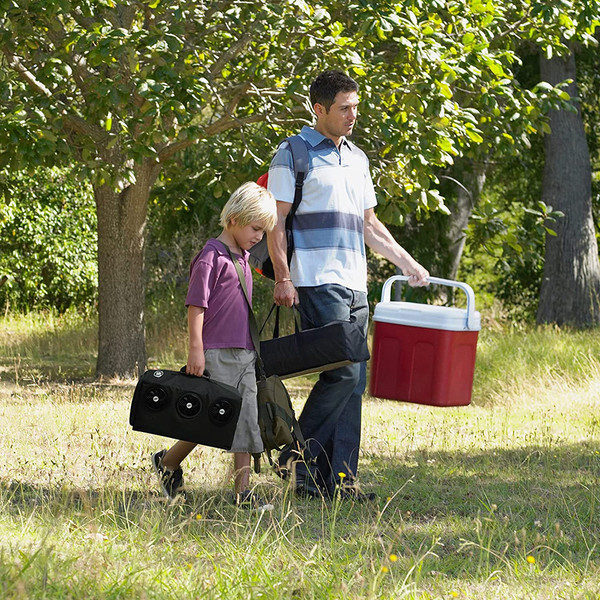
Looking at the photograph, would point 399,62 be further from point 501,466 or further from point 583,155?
point 583,155

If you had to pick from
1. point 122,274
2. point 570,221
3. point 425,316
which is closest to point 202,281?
point 425,316

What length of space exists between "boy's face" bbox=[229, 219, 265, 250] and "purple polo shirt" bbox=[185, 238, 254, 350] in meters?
0.08

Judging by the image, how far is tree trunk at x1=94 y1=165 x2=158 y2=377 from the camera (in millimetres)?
10117

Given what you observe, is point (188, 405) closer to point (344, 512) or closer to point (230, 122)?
point (344, 512)

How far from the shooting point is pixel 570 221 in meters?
13.6

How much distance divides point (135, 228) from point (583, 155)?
21.4ft

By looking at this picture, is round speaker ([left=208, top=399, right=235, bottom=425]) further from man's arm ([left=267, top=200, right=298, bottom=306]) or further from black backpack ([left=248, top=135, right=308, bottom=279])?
black backpack ([left=248, top=135, right=308, bottom=279])

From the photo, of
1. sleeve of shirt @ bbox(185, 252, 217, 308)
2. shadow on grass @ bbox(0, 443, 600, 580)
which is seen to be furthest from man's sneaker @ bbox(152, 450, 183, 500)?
sleeve of shirt @ bbox(185, 252, 217, 308)

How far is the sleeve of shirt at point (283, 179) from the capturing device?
4.87m

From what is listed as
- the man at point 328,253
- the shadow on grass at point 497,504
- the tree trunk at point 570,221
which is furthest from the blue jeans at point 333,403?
the tree trunk at point 570,221

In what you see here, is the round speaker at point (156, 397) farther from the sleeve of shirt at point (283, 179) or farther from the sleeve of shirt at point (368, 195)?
the sleeve of shirt at point (368, 195)

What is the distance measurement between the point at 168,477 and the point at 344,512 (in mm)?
830

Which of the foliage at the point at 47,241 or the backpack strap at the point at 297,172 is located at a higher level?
the backpack strap at the point at 297,172

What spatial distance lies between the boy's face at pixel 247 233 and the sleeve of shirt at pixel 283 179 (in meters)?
0.27
